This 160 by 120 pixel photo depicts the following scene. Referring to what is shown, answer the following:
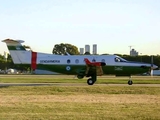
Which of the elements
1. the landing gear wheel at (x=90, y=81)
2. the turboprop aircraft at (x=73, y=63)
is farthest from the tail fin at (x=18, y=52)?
the landing gear wheel at (x=90, y=81)

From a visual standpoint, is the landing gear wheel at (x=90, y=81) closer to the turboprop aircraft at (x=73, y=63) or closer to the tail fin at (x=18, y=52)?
the turboprop aircraft at (x=73, y=63)

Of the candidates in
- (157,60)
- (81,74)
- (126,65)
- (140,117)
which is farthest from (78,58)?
(157,60)

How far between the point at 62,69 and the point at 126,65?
21.1 feet

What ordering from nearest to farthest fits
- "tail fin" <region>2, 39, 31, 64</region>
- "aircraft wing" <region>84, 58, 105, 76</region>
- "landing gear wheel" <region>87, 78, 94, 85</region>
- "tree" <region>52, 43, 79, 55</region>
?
"landing gear wheel" <region>87, 78, 94, 85</region>, "aircraft wing" <region>84, 58, 105, 76</region>, "tail fin" <region>2, 39, 31, 64</region>, "tree" <region>52, 43, 79, 55</region>

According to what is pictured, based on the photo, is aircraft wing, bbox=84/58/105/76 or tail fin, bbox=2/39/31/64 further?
tail fin, bbox=2/39/31/64

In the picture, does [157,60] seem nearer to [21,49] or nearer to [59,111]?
[21,49]

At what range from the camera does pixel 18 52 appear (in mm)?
35031

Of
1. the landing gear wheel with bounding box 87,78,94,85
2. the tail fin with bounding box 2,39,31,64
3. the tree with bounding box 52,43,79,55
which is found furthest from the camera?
the tree with bounding box 52,43,79,55

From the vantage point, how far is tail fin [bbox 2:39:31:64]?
34750mm

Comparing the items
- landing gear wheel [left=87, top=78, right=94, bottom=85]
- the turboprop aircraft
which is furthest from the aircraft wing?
landing gear wheel [left=87, top=78, right=94, bottom=85]

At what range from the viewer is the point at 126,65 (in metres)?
35.4

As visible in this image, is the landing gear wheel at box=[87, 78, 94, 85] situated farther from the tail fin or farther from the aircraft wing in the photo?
the tail fin

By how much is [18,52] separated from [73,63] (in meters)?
5.57

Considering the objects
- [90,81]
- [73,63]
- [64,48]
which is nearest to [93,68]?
[90,81]
